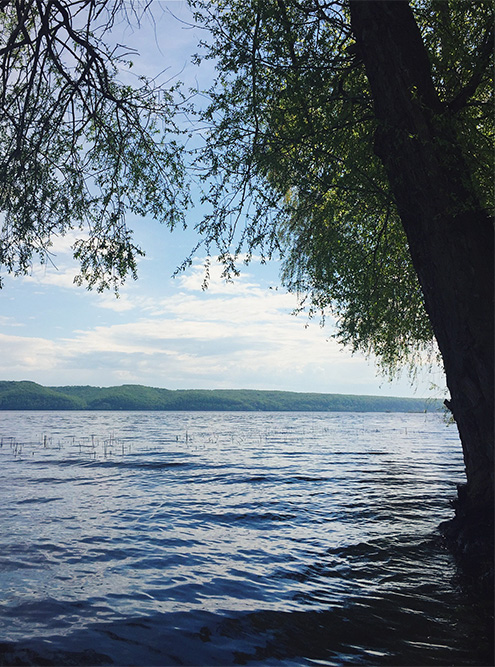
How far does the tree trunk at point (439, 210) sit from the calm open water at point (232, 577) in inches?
107

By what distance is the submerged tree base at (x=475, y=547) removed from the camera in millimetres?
7848

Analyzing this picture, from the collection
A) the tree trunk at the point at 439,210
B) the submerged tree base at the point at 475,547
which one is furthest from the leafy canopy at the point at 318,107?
the submerged tree base at the point at 475,547

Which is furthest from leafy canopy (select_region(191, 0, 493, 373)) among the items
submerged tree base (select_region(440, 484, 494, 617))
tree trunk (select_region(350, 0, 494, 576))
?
submerged tree base (select_region(440, 484, 494, 617))

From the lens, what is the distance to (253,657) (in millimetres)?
5816

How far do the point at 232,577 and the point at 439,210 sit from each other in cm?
724

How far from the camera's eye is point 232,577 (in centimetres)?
876

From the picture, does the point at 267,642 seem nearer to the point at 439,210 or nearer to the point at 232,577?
the point at 232,577

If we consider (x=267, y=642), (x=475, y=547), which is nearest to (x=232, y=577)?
(x=267, y=642)

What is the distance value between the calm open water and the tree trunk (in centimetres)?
271

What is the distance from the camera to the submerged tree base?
785cm

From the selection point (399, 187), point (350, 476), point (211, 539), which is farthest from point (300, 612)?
point (350, 476)

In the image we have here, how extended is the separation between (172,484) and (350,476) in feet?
26.5

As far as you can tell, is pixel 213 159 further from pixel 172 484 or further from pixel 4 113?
pixel 172 484

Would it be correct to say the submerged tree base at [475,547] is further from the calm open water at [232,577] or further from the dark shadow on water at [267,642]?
the dark shadow on water at [267,642]
